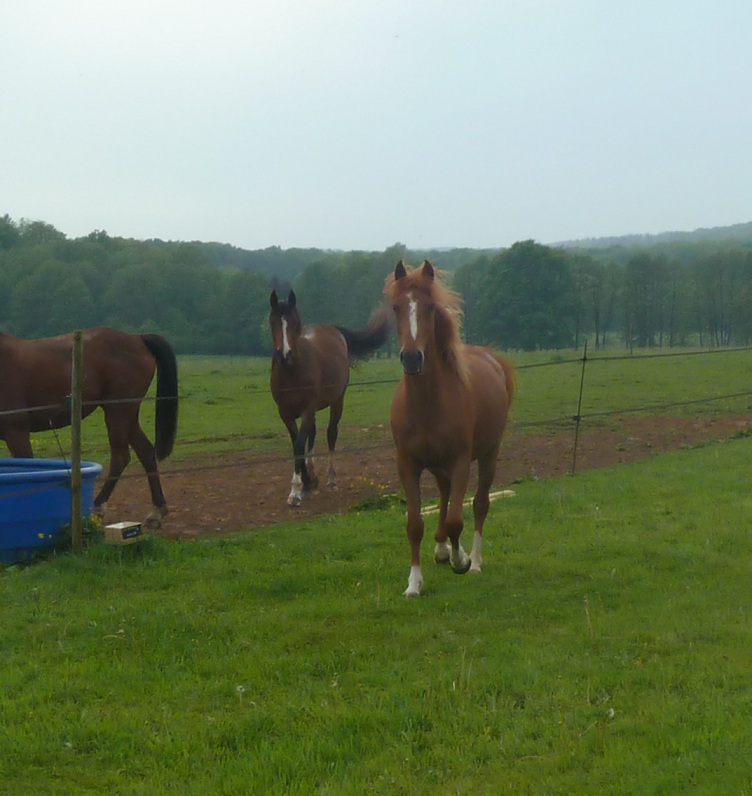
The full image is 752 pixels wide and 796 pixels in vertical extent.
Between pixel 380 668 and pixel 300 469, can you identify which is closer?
pixel 380 668

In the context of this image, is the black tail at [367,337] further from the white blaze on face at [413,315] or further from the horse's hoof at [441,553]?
the white blaze on face at [413,315]

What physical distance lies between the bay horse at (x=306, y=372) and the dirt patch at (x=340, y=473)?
0.29 meters

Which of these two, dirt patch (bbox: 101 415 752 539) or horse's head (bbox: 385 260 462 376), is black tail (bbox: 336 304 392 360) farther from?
horse's head (bbox: 385 260 462 376)

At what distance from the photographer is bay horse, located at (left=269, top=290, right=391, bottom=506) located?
9.95 m

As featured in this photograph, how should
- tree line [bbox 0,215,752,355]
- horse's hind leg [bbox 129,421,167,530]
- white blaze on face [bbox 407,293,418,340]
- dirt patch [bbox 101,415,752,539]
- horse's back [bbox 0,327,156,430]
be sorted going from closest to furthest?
white blaze on face [bbox 407,293,418,340]
horse's hind leg [bbox 129,421,167,530]
horse's back [bbox 0,327,156,430]
dirt patch [bbox 101,415,752,539]
tree line [bbox 0,215,752,355]

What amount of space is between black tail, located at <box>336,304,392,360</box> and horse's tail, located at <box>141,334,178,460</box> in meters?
3.49

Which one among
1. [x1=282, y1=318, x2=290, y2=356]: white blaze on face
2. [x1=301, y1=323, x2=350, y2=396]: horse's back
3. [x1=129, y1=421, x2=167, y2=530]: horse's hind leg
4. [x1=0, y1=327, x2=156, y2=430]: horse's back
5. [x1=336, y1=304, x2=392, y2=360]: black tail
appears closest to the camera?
[x1=129, y1=421, x2=167, y2=530]: horse's hind leg

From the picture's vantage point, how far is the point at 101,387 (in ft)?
29.4

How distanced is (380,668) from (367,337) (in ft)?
27.3

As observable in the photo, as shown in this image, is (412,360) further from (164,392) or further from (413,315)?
(164,392)

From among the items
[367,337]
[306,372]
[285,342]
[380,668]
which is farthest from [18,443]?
[380,668]

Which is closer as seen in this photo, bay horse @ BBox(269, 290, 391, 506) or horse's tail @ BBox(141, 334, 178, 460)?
horse's tail @ BBox(141, 334, 178, 460)

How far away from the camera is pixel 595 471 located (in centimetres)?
1117

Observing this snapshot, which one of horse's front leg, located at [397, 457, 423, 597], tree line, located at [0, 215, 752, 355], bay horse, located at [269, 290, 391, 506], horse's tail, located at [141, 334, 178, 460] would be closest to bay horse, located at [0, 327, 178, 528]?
horse's tail, located at [141, 334, 178, 460]
